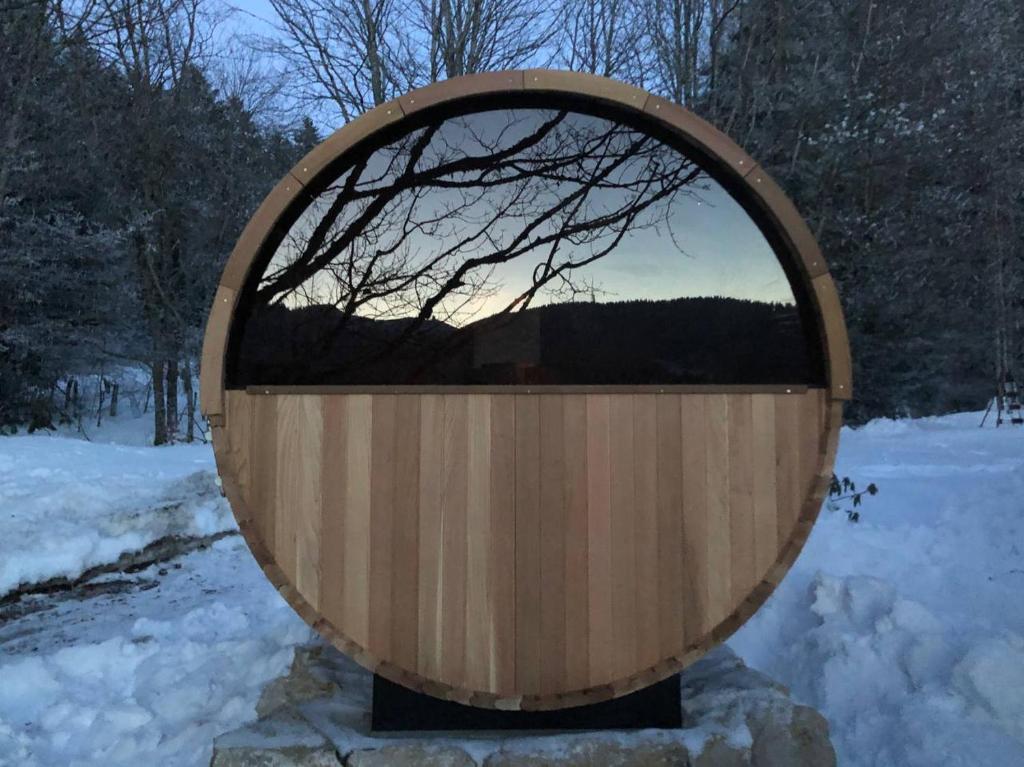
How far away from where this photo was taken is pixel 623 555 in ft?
8.68

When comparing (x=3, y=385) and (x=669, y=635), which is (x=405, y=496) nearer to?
(x=669, y=635)

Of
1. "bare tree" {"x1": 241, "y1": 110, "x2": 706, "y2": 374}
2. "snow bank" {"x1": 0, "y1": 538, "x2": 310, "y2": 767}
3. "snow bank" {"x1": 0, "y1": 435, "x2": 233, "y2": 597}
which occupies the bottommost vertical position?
"snow bank" {"x1": 0, "y1": 538, "x2": 310, "y2": 767}

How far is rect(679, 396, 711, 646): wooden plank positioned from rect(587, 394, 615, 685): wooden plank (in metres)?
0.26

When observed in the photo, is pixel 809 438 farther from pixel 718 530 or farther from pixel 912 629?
pixel 912 629

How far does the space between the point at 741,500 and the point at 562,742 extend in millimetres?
1080

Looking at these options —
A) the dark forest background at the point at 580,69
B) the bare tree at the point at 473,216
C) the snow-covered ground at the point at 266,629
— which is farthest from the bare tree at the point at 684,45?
the bare tree at the point at 473,216

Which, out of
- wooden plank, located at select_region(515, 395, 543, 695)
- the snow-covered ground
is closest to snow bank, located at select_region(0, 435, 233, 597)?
the snow-covered ground

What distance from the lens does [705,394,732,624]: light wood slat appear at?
2.64 meters

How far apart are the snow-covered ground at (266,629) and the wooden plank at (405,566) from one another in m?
1.11

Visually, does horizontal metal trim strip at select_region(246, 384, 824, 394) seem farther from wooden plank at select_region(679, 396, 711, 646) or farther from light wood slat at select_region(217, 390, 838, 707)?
wooden plank at select_region(679, 396, 711, 646)

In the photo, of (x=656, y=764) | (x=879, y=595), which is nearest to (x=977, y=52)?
(x=879, y=595)

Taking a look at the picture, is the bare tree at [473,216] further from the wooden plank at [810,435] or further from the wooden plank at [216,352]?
the wooden plank at [810,435]

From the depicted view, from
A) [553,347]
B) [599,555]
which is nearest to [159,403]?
[553,347]

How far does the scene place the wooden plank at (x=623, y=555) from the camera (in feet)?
8.67
